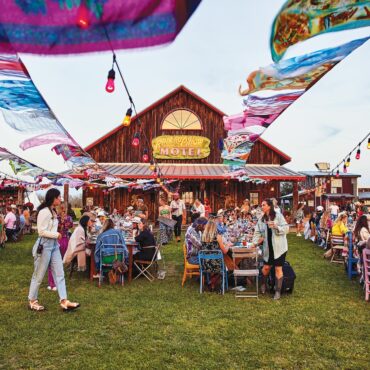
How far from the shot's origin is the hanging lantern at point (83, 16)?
1.98 metres

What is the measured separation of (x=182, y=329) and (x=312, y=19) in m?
3.92

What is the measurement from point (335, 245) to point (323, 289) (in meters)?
3.25

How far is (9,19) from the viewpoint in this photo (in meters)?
2.01

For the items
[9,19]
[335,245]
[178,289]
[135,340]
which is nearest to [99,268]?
[178,289]

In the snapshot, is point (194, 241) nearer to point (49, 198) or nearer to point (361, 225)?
point (49, 198)

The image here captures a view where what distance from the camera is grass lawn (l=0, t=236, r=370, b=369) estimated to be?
3719 millimetres

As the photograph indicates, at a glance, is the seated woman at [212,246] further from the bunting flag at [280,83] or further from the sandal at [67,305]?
the sandal at [67,305]

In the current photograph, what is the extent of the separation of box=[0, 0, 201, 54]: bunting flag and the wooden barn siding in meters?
19.8

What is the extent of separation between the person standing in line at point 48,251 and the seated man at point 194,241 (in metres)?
2.51

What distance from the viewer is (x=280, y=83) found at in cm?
461

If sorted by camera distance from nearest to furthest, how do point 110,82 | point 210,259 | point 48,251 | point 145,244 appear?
point 110,82, point 48,251, point 210,259, point 145,244

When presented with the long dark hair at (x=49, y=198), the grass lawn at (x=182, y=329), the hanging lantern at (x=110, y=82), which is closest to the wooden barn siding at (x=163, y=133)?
the grass lawn at (x=182, y=329)

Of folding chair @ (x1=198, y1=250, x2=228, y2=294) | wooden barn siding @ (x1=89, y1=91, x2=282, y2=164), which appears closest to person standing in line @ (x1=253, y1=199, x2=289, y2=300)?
folding chair @ (x1=198, y1=250, x2=228, y2=294)

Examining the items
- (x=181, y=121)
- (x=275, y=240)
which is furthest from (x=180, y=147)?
(x=275, y=240)
